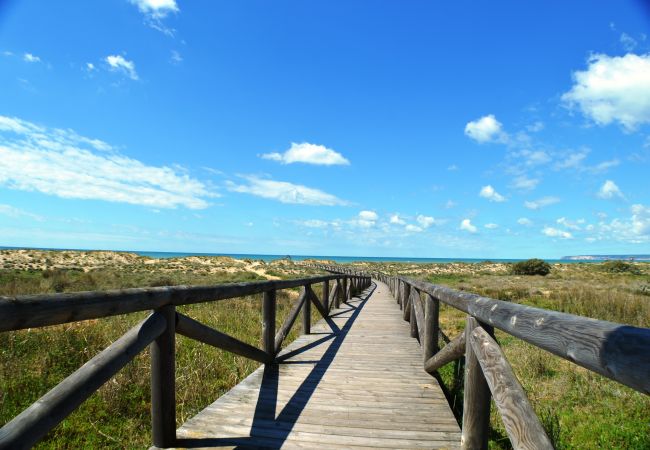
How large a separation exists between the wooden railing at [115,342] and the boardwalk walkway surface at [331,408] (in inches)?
18.7

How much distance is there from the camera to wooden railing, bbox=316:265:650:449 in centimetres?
114

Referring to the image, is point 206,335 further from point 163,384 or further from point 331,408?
point 331,408

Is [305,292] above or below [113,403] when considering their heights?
above

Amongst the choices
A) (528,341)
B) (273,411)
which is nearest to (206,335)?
(273,411)

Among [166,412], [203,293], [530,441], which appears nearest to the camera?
[530,441]

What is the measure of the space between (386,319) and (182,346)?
5.23 m

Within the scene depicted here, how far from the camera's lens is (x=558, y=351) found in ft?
5.06

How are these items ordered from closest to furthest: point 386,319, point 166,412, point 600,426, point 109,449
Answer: point 166,412 → point 109,449 → point 600,426 → point 386,319

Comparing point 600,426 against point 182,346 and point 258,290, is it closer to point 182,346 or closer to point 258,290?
point 258,290

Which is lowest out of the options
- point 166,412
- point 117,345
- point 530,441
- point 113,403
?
point 113,403

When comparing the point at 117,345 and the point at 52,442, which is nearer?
the point at 117,345

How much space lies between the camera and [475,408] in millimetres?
2658

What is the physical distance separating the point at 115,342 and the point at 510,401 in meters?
2.21

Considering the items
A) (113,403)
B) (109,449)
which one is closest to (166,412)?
(109,449)
